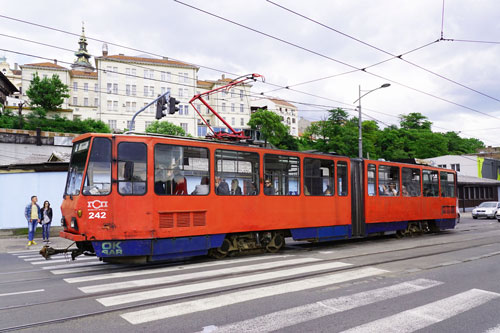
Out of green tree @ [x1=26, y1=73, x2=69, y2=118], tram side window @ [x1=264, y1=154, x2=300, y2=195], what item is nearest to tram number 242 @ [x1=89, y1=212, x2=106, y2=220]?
tram side window @ [x1=264, y1=154, x2=300, y2=195]

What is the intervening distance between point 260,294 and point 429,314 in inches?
96.1

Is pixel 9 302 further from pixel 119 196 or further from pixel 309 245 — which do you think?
pixel 309 245

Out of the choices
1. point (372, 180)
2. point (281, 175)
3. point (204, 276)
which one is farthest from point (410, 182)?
point (204, 276)

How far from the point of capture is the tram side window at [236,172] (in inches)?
375

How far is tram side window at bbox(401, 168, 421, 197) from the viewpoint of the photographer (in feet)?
49.9

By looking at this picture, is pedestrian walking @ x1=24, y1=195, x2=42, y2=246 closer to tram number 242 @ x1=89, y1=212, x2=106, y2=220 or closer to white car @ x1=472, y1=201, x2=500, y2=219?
tram number 242 @ x1=89, y1=212, x2=106, y2=220

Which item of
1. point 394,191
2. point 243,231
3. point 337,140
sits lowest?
point 243,231

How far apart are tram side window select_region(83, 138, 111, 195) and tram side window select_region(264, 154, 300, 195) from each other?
404cm

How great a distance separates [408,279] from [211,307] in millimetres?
4061

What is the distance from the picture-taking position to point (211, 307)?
5570 mm

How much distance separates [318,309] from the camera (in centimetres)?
550

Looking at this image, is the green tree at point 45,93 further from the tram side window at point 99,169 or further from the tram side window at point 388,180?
the tram side window at point 99,169

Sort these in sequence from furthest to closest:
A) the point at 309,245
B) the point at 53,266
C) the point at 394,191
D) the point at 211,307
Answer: the point at 394,191 → the point at 309,245 → the point at 53,266 → the point at 211,307

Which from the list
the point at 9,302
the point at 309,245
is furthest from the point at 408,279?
the point at 9,302
